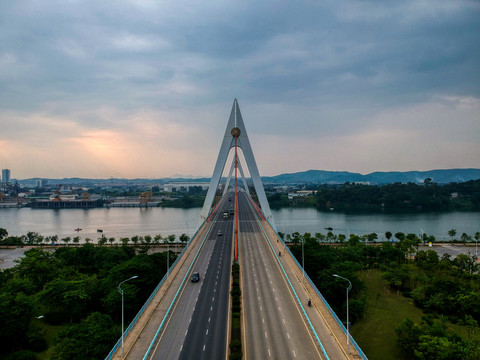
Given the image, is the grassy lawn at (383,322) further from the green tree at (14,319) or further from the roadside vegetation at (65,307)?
the green tree at (14,319)

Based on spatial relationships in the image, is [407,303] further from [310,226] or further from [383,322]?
[310,226]

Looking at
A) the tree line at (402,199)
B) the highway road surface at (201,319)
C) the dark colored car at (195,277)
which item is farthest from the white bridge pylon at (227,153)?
the tree line at (402,199)

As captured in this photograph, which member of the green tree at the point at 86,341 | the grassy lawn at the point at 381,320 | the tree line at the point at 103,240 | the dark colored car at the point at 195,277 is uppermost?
the dark colored car at the point at 195,277

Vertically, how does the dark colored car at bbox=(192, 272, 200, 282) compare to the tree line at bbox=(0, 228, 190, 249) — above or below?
above

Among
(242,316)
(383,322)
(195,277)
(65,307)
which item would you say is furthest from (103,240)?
(383,322)

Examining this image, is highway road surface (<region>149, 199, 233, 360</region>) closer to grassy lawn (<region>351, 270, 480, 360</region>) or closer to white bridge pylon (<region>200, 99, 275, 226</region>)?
grassy lawn (<region>351, 270, 480, 360</region>)

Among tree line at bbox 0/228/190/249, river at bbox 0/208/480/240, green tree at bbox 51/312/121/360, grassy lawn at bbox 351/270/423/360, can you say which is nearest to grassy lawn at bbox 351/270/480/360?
grassy lawn at bbox 351/270/423/360

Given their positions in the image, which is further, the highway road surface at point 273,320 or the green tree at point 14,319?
the green tree at point 14,319

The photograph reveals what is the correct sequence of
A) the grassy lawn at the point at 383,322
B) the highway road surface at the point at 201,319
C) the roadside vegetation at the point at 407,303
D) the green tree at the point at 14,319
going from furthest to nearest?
the green tree at the point at 14,319, the grassy lawn at the point at 383,322, the roadside vegetation at the point at 407,303, the highway road surface at the point at 201,319
